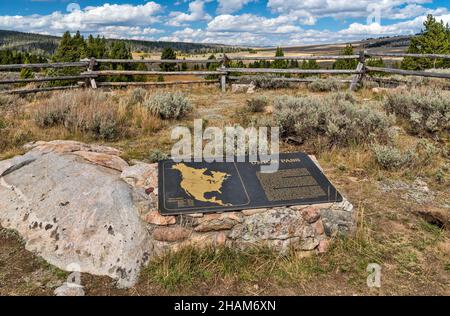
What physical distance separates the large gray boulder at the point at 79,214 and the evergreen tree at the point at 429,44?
37915 millimetres

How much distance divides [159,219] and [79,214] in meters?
0.77

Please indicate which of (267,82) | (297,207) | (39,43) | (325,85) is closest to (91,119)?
(297,207)

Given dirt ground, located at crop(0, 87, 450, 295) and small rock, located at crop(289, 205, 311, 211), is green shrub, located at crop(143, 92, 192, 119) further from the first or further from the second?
small rock, located at crop(289, 205, 311, 211)

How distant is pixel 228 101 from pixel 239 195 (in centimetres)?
723

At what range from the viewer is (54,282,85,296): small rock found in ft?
9.19

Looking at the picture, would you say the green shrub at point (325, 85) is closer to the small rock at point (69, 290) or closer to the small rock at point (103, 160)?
the small rock at point (103, 160)

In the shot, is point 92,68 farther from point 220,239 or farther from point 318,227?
point 318,227

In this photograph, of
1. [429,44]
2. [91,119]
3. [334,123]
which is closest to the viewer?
[334,123]

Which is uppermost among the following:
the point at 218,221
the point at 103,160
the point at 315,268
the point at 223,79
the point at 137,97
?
the point at 223,79

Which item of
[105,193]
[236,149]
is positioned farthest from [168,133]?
[105,193]

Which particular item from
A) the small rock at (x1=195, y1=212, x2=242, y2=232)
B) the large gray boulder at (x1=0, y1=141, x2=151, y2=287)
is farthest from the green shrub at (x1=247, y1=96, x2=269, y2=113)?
the small rock at (x1=195, y1=212, x2=242, y2=232)

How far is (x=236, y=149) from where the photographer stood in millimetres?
5516

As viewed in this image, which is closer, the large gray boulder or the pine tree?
the large gray boulder

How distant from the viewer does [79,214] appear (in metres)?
3.31
